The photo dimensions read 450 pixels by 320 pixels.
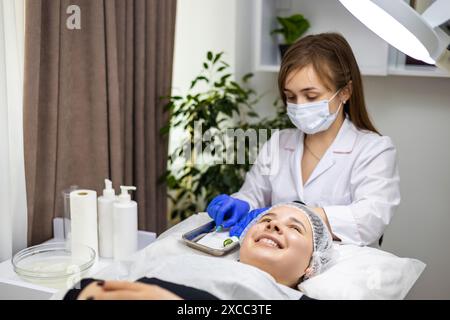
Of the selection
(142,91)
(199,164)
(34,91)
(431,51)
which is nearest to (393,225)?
(199,164)

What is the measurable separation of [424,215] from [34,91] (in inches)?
66.0

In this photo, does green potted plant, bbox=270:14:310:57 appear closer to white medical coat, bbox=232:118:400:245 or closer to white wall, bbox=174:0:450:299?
white wall, bbox=174:0:450:299

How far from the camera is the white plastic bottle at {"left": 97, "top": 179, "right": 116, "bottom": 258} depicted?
159 cm

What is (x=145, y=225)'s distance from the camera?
2166 mm

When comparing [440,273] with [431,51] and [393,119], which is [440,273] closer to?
[393,119]

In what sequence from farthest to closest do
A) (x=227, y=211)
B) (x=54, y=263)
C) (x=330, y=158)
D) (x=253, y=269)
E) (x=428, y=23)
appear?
(x=330, y=158), (x=227, y=211), (x=54, y=263), (x=253, y=269), (x=428, y=23)

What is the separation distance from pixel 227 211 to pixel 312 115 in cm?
41

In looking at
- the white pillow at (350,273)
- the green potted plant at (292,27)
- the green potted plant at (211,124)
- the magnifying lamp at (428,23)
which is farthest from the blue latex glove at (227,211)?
the green potted plant at (292,27)

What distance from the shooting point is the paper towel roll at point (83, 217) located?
1.54 metres

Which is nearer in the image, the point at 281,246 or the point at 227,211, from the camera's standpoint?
the point at 281,246

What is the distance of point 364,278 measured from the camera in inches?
51.0

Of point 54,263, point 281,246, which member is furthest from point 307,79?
point 54,263

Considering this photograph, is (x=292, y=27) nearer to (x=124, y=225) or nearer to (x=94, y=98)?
(x=94, y=98)

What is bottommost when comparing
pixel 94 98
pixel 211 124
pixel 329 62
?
pixel 211 124
